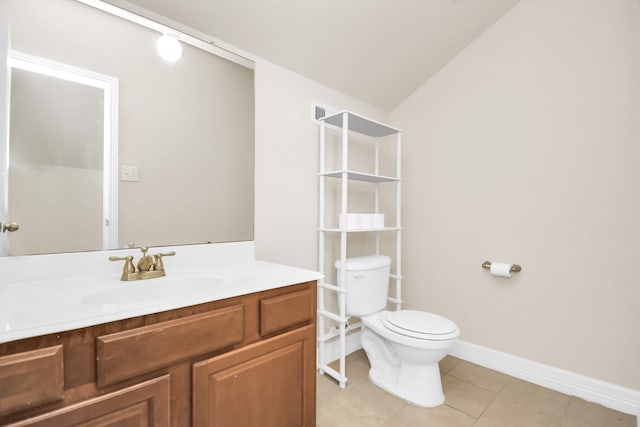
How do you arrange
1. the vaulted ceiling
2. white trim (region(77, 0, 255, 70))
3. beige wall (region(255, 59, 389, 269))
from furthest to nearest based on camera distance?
1. beige wall (region(255, 59, 389, 269))
2. the vaulted ceiling
3. white trim (region(77, 0, 255, 70))

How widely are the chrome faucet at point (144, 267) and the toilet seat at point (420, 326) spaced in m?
1.27

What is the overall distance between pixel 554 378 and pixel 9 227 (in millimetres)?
2827

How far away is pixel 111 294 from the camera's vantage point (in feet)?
3.56

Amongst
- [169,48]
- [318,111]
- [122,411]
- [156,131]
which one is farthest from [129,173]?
[318,111]

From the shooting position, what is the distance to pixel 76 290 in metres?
1.01

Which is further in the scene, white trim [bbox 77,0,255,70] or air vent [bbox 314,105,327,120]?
air vent [bbox 314,105,327,120]

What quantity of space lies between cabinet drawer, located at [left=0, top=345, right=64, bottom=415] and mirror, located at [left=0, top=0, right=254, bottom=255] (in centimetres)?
62

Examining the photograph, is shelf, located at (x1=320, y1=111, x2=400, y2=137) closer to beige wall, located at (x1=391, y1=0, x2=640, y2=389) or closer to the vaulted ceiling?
the vaulted ceiling

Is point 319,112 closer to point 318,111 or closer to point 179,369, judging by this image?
point 318,111

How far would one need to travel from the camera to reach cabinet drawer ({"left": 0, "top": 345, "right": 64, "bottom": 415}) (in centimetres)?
65

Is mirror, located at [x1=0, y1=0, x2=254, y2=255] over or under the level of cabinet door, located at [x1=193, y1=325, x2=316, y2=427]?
over

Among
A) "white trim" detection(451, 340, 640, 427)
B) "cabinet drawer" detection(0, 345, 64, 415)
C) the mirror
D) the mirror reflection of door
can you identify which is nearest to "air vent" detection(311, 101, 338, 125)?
the mirror

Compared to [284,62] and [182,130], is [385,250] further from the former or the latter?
[182,130]

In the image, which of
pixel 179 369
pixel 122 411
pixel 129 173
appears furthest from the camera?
pixel 129 173
